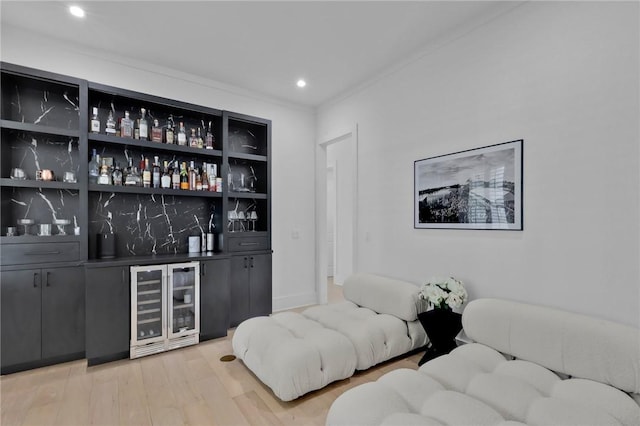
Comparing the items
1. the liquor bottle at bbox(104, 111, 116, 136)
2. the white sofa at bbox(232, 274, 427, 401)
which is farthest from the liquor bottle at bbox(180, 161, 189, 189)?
the white sofa at bbox(232, 274, 427, 401)

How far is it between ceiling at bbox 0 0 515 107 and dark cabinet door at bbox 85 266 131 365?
215cm

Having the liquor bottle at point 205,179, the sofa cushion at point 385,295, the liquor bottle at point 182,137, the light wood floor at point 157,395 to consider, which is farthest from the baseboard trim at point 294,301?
the liquor bottle at point 182,137

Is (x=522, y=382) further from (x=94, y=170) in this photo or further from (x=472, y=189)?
(x=94, y=170)

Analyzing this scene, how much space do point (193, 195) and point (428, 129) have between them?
8.62ft

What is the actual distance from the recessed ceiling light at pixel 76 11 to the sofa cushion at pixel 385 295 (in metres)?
3.44

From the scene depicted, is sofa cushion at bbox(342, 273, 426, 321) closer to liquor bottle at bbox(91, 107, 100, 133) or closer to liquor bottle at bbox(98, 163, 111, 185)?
liquor bottle at bbox(98, 163, 111, 185)

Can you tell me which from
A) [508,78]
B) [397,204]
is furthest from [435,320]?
[508,78]

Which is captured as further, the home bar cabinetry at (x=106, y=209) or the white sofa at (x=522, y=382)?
the home bar cabinetry at (x=106, y=209)

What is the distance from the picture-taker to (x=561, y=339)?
1.87m

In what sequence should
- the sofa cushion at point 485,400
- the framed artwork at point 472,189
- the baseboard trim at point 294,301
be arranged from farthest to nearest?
the baseboard trim at point 294,301 → the framed artwork at point 472,189 → the sofa cushion at point 485,400

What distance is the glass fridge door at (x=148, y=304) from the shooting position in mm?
2854

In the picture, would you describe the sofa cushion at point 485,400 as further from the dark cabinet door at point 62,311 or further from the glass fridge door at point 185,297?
the dark cabinet door at point 62,311

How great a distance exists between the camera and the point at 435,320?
254 centimetres

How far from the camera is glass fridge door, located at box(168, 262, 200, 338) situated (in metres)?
3.08
